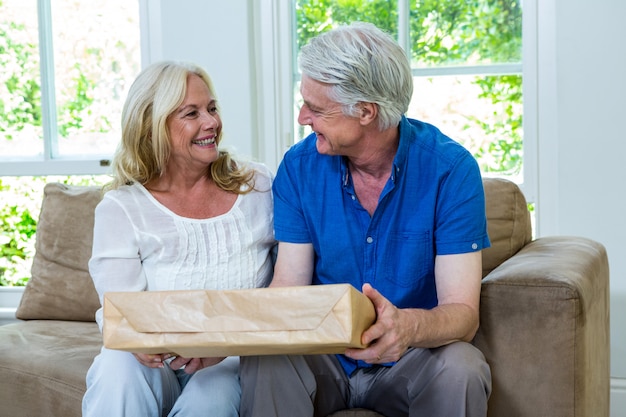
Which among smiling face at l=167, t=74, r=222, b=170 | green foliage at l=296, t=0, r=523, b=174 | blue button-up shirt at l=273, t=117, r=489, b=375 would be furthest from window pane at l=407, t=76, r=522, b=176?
smiling face at l=167, t=74, r=222, b=170

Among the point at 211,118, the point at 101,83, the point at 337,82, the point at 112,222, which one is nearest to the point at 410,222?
the point at 337,82

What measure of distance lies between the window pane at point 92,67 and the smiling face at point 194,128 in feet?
5.31

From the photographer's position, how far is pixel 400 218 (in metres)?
1.87

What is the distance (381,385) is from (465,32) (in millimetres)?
1681

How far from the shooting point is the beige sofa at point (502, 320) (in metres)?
1.81

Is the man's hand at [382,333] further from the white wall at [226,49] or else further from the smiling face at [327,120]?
the white wall at [226,49]

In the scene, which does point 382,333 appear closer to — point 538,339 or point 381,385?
point 381,385

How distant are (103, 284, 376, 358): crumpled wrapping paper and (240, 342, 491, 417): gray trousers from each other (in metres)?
0.24

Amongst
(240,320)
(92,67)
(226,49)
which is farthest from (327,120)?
(92,67)

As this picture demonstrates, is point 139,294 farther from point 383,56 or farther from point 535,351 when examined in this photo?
point 535,351

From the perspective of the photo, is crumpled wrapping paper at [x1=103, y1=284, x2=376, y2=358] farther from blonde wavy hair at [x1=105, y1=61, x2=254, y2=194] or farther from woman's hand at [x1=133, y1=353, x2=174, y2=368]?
blonde wavy hair at [x1=105, y1=61, x2=254, y2=194]

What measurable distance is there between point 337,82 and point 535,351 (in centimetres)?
72

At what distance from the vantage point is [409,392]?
173 cm

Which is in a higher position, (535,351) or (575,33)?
(575,33)
